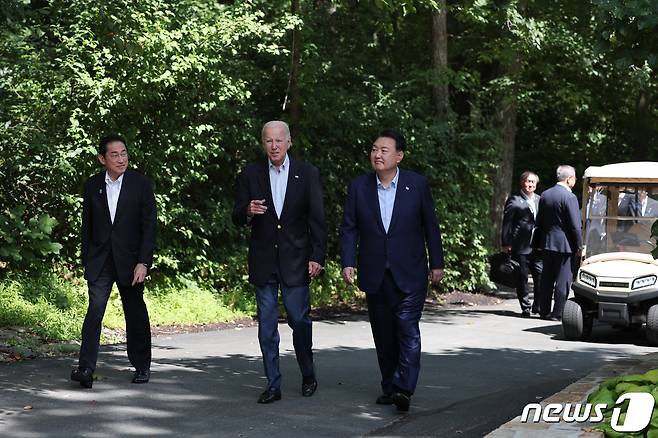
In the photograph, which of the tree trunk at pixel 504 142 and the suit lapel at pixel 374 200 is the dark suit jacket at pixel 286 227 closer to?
the suit lapel at pixel 374 200

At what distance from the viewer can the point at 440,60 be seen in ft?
Answer: 73.9

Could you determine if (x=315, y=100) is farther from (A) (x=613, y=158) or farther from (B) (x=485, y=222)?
(A) (x=613, y=158)

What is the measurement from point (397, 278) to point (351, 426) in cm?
123

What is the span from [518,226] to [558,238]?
4.93ft

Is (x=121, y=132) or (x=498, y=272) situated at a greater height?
(x=121, y=132)

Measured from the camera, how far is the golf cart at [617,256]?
1342 centimetres

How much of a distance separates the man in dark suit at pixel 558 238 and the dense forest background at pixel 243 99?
5.93ft

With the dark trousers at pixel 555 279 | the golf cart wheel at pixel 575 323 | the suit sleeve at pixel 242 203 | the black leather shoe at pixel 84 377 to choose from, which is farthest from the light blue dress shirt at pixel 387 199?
the dark trousers at pixel 555 279

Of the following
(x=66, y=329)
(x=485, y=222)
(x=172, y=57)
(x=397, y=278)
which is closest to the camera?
(x=397, y=278)

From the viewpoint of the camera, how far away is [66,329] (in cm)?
1278

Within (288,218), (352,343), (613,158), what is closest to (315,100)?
(352,343)

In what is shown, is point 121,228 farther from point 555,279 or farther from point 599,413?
point 555,279

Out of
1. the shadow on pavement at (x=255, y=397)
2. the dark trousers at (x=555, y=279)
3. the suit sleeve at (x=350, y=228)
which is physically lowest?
the shadow on pavement at (x=255, y=397)

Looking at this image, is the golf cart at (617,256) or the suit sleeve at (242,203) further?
the golf cart at (617,256)
